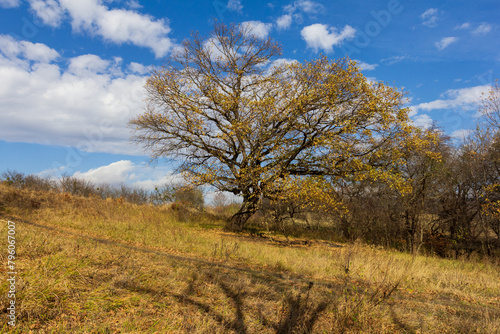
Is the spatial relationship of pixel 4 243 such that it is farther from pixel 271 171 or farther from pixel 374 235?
pixel 374 235

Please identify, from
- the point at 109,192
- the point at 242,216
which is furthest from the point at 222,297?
the point at 109,192

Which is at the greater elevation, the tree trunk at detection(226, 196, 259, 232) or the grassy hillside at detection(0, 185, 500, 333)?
the tree trunk at detection(226, 196, 259, 232)

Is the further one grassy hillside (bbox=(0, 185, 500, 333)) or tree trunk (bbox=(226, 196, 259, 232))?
tree trunk (bbox=(226, 196, 259, 232))

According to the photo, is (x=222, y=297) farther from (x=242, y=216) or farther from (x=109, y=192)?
(x=109, y=192)

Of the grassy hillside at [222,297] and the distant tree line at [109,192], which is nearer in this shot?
the grassy hillside at [222,297]

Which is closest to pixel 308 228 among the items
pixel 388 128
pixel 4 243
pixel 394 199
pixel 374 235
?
pixel 374 235

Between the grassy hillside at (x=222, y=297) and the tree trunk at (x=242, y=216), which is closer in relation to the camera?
the grassy hillside at (x=222, y=297)

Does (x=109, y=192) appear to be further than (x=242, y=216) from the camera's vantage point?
Yes

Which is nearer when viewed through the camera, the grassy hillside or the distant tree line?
the grassy hillside

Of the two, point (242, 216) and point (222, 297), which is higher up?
point (242, 216)

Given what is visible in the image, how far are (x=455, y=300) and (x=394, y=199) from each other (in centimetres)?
1187

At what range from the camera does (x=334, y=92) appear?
50.7 feet

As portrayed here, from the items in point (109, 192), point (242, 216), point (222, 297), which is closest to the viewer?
point (222, 297)

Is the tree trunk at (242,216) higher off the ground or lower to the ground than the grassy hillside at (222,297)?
higher
